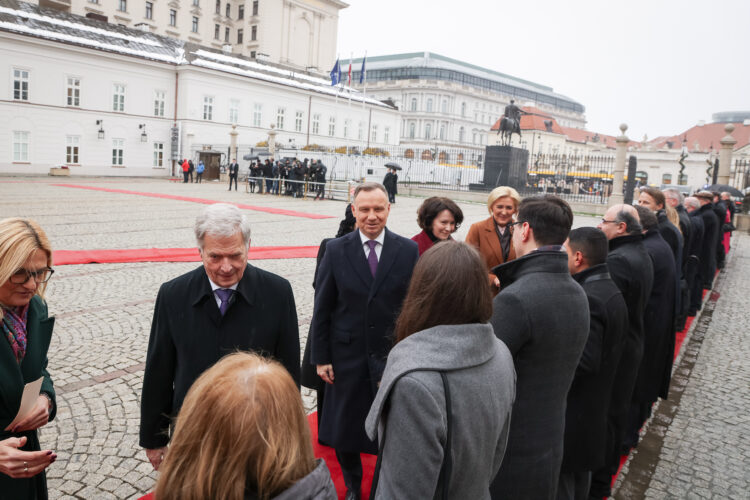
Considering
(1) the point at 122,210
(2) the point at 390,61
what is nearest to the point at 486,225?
(1) the point at 122,210

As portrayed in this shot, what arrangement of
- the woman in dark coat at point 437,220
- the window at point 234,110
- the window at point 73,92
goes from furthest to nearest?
the window at point 234,110
the window at point 73,92
the woman in dark coat at point 437,220

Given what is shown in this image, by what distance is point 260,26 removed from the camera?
61.4 m

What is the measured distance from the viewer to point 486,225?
4660mm

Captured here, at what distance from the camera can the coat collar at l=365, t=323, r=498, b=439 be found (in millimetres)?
1662

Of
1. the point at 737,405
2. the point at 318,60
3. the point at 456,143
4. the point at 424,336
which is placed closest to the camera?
the point at 424,336

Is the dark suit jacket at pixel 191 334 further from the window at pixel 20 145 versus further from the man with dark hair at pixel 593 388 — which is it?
the window at pixel 20 145

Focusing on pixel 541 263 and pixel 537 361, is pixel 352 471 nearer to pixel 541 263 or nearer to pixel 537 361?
pixel 537 361

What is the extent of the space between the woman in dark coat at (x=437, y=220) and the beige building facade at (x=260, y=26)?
2297 inches

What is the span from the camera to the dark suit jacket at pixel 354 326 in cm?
330

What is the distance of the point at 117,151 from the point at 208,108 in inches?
289

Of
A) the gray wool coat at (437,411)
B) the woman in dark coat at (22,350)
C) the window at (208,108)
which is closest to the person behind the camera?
the gray wool coat at (437,411)

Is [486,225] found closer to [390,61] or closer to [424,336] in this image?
[424,336]

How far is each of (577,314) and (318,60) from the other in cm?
6870

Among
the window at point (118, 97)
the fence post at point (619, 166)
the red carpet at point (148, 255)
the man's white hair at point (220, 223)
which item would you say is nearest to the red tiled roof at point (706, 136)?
the fence post at point (619, 166)
